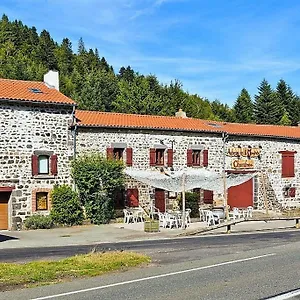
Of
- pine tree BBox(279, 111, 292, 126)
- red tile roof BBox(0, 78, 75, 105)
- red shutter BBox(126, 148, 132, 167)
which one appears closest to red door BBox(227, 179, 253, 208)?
red shutter BBox(126, 148, 132, 167)

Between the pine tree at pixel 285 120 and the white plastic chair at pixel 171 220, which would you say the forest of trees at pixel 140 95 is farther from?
the white plastic chair at pixel 171 220

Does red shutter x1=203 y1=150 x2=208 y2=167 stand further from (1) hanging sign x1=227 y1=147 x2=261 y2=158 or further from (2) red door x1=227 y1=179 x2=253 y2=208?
(2) red door x1=227 y1=179 x2=253 y2=208

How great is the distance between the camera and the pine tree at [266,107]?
8031 centimetres

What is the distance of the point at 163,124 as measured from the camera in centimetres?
3198

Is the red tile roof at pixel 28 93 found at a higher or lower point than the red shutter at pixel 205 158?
higher

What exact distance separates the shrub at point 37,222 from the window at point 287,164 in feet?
57.0

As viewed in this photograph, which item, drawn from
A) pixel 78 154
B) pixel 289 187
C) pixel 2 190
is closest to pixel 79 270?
pixel 2 190

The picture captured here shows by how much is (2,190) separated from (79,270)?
632 inches

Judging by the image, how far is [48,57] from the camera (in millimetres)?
109375

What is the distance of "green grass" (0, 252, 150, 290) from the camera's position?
9.82 m

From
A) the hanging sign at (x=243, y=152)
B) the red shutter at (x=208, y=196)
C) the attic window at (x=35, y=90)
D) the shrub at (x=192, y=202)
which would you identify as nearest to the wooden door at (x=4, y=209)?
the attic window at (x=35, y=90)

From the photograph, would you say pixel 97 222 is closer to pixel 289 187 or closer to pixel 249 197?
pixel 249 197

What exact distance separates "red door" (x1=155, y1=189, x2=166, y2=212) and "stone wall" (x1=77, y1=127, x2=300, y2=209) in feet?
1.34

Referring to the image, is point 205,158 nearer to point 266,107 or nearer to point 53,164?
point 53,164
